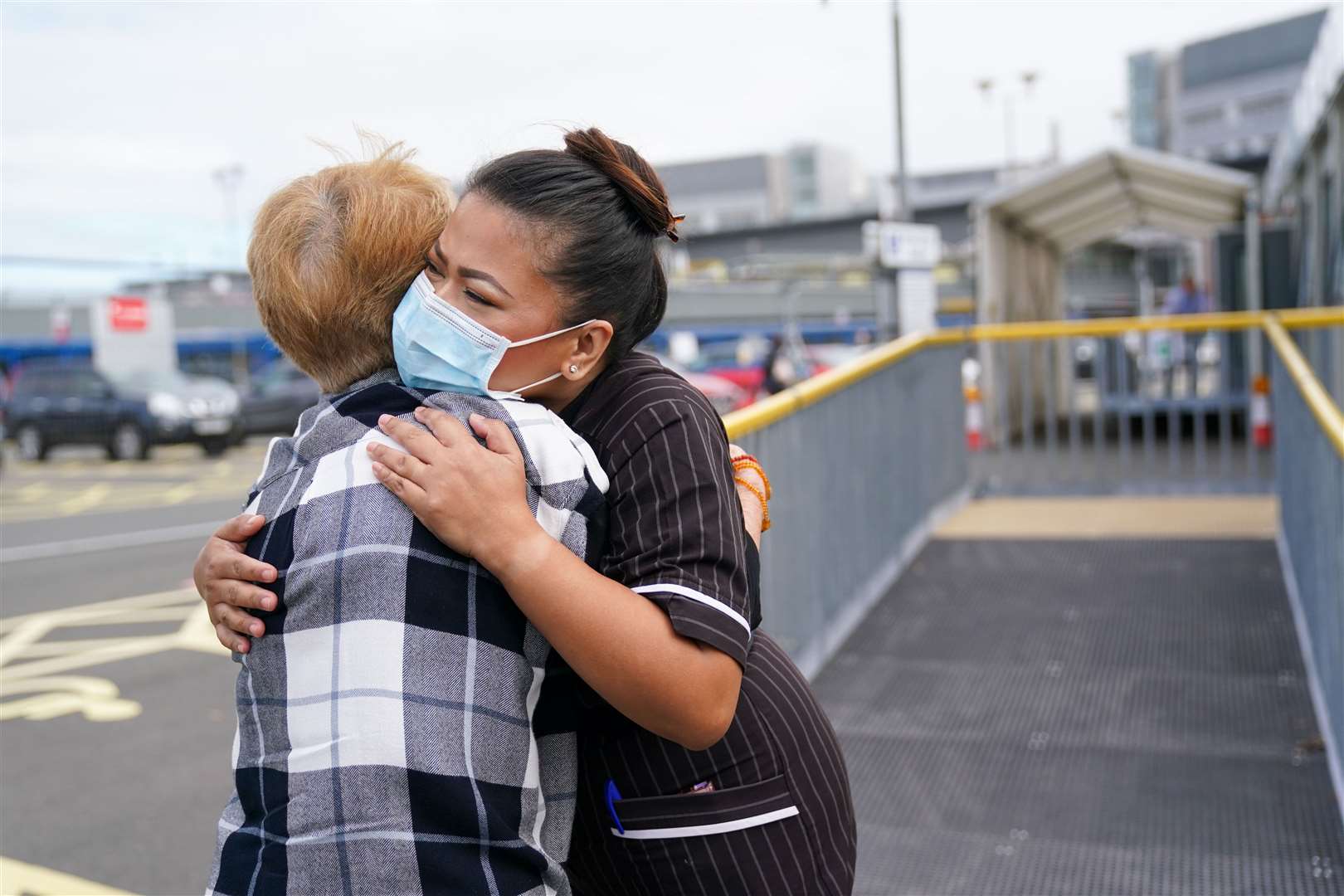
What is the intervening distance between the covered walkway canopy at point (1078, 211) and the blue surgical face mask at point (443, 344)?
13.3 metres

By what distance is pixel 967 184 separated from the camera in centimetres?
10319

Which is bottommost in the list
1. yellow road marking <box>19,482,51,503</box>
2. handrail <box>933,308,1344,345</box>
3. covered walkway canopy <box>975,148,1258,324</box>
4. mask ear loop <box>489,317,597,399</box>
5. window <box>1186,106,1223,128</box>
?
yellow road marking <box>19,482,51,503</box>

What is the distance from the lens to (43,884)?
3695 millimetres

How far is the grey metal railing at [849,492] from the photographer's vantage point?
4656 millimetres

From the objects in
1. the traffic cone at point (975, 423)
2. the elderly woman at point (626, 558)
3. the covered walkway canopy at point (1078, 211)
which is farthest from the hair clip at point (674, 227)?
the covered walkway canopy at point (1078, 211)

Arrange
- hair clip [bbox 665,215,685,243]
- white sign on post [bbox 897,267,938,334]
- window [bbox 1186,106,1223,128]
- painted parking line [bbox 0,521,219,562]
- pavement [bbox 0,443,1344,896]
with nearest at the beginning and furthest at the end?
hair clip [bbox 665,215,685,243]
pavement [bbox 0,443,1344,896]
white sign on post [bbox 897,267,938,334]
painted parking line [bbox 0,521,219,562]
window [bbox 1186,106,1223,128]

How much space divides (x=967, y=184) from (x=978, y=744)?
10406 centimetres

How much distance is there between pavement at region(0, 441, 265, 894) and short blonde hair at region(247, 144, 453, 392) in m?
2.81

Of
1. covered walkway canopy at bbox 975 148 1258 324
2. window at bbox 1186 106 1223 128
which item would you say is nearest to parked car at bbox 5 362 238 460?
covered walkway canopy at bbox 975 148 1258 324

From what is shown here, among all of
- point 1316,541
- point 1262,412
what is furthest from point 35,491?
point 1316,541

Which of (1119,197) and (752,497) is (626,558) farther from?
(1119,197)

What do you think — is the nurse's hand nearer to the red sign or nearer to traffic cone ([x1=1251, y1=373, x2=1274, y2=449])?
traffic cone ([x1=1251, y1=373, x2=1274, y2=449])

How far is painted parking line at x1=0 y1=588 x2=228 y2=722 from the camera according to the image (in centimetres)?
566

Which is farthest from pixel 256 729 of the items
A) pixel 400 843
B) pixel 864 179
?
pixel 864 179
